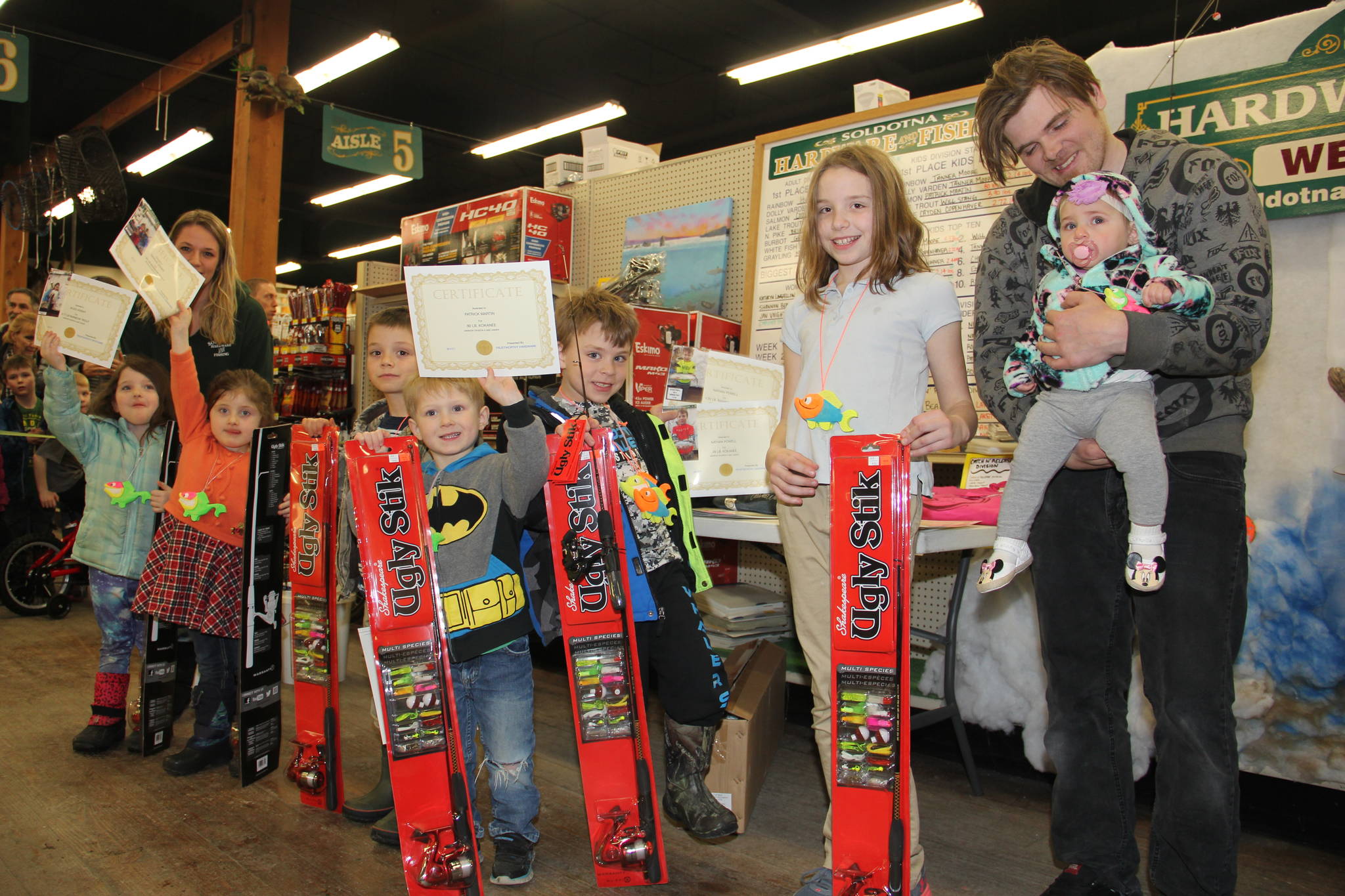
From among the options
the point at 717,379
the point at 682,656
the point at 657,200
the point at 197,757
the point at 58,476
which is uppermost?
the point at 657,200

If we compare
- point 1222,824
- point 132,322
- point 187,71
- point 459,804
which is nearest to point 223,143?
point 187,71

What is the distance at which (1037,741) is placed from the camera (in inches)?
101

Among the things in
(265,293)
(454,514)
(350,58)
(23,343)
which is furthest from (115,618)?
(350,58)

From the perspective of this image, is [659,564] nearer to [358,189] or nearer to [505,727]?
[505,727]

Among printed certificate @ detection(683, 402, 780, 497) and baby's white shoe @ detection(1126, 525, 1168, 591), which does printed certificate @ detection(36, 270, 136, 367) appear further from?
baby's white shoe @ detection(1126, 525, 1168, 591)

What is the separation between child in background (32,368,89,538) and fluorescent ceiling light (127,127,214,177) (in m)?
5.19

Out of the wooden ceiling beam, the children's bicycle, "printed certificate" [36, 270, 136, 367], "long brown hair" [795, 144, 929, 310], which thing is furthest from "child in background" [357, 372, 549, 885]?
the wooden ceiling beam

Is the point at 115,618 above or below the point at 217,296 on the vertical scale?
below

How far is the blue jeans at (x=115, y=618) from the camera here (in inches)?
110

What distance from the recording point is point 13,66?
5.96 m

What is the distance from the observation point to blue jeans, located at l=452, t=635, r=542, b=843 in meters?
1.98

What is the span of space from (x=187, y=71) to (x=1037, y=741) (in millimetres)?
9145

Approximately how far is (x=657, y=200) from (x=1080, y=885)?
9.97 feet

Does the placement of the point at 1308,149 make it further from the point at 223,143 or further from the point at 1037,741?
the point at 223,143
